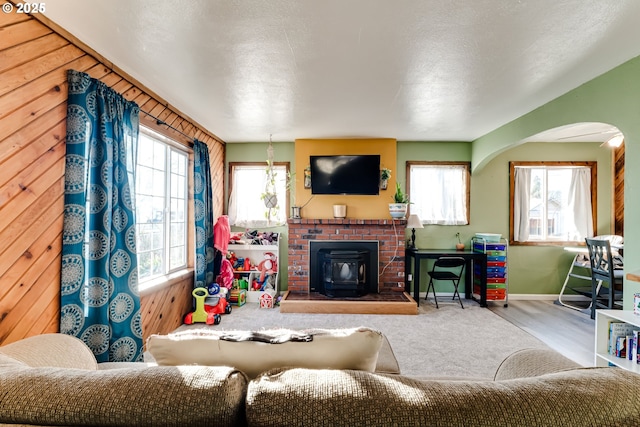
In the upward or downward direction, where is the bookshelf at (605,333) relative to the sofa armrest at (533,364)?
downward

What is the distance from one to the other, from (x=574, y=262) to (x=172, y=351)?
5378mm

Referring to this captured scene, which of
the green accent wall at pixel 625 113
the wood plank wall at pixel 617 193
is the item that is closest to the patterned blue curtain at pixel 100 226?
the green accent wall at pixel 625 113

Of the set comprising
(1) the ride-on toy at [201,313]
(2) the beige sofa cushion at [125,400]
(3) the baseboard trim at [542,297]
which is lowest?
(3) the baseboard trim at [542,297]

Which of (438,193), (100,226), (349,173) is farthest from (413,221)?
(100,226)

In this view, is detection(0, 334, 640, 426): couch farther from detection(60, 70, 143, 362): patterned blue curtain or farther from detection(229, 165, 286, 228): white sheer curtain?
detection(229, 165, 286, 228): white sheer curtain

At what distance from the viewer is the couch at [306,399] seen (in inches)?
26.3

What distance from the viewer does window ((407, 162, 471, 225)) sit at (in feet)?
16.3

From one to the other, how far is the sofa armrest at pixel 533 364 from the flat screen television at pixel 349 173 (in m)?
3.56

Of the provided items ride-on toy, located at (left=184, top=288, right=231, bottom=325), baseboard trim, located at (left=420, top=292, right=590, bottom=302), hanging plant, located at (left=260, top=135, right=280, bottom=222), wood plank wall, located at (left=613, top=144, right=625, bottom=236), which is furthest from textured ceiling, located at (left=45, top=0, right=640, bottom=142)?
baseboard trim, located at (left=420, top=292, right=590, bottom=302)

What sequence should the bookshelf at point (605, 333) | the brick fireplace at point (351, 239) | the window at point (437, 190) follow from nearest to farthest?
the bookshelf at point (605, 333), the brick fireplace at point (351, 239), the window at point (437, 190)

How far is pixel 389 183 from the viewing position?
4.79 meters

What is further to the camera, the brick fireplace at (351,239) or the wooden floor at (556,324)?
the brick fireplace at (351,239)

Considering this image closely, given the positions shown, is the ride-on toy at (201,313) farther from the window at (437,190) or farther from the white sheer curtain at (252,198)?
the window at (437,190)

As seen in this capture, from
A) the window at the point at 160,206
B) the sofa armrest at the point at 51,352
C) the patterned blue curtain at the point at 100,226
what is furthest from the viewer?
the window at the point at 160,206
